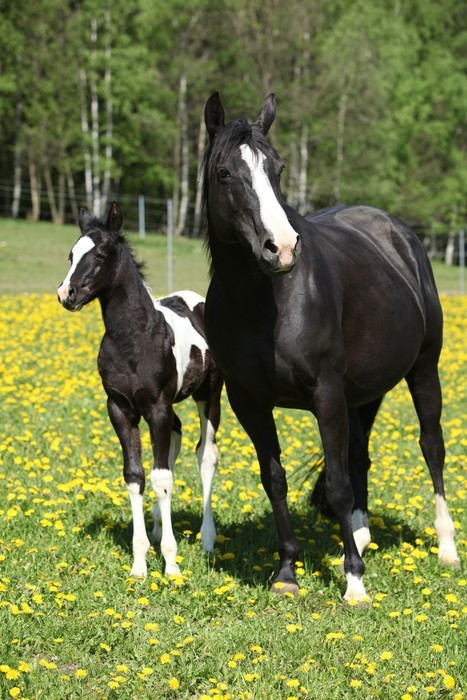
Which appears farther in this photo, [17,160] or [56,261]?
[17,160]

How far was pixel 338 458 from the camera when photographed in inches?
194

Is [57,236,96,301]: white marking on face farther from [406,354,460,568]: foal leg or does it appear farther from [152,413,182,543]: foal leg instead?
[406,354,460,568]: foal leg

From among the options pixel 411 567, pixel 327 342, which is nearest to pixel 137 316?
pixel 327 342

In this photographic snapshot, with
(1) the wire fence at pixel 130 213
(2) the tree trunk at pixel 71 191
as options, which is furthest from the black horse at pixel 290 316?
(2) the tree trunk at pixel 71 191

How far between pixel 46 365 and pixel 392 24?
40.3 m

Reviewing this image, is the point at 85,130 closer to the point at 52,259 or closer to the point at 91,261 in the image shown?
the point at 52,259

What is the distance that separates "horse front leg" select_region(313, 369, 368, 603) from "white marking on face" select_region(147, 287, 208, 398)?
1290 millimetres

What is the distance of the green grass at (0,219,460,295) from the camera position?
75.8 ft

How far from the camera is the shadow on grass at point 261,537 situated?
5.52 meters

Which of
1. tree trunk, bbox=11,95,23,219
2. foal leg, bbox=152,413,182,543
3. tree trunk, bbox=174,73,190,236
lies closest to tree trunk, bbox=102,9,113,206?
tree trunk, bbox=174,73,190,236

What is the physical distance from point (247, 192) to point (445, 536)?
294 centimetres

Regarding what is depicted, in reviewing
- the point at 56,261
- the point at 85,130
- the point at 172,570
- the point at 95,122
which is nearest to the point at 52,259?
the point at 56,261

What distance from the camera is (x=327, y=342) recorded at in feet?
15.8

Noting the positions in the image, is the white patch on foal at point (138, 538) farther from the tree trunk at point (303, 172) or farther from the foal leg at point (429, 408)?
the tree trunk at point (303, 172)
